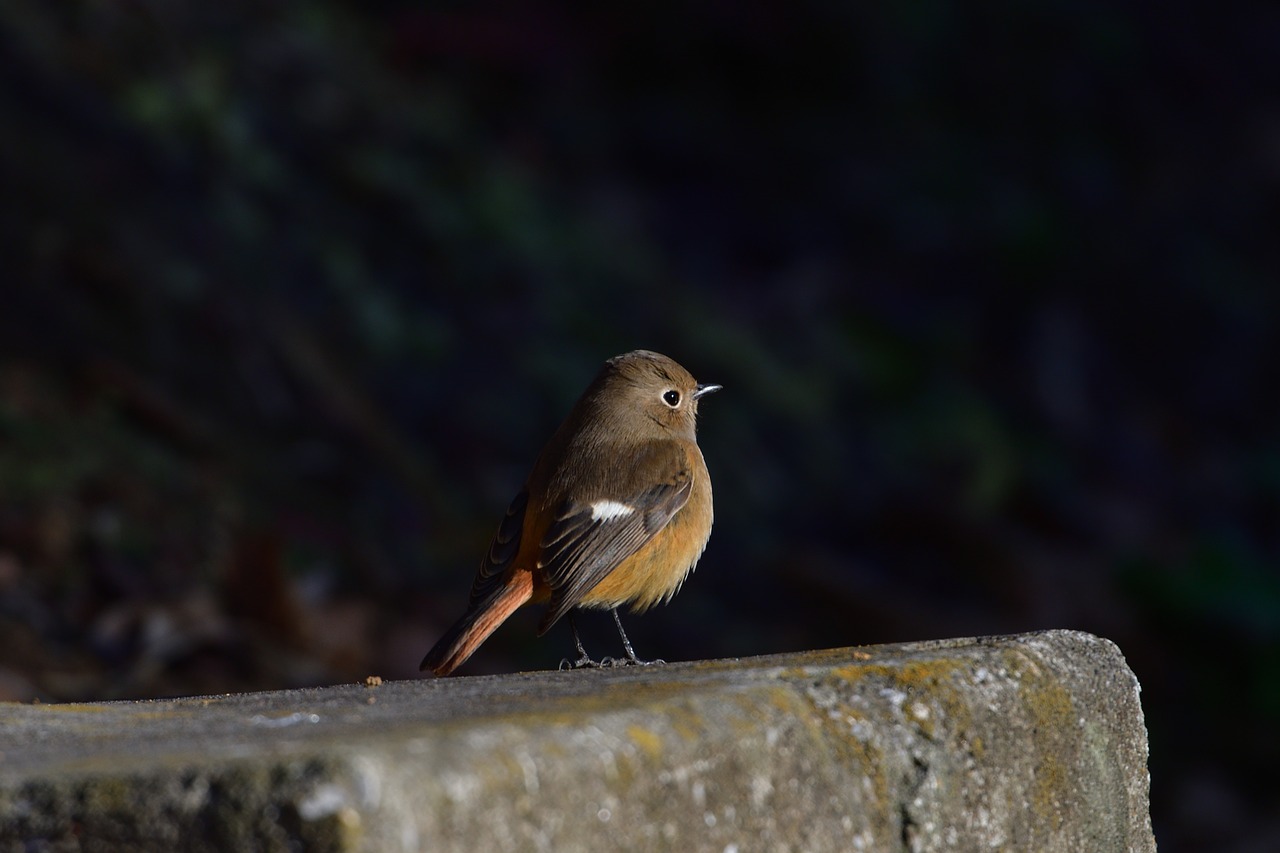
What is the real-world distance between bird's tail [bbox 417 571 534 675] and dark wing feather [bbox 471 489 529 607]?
0.05 metres

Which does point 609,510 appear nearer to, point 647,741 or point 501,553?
point 501,553

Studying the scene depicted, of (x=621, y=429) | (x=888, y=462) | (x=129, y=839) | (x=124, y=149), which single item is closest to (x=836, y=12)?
(x=888, y=462)

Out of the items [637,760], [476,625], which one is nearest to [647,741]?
[637,760]

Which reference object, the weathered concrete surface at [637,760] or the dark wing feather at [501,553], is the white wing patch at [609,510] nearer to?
the dark wing feather at [501,553]

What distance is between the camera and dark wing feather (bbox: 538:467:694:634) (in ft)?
13.4

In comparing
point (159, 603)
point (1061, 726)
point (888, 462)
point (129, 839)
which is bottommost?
point (888, 462)

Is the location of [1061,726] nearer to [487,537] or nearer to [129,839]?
[129,839]

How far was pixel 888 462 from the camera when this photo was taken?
27.4 feet

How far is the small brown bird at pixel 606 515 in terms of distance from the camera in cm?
407

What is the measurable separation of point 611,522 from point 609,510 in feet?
0.14

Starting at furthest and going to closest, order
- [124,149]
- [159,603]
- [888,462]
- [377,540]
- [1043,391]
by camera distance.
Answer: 1. [1043,391]
2. [888,462]
3. [124,149]
4. [377,540]
5. [159,603]

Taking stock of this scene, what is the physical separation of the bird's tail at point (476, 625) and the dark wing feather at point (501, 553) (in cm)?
5

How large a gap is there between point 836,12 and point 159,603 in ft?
23.1

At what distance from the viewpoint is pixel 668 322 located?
28.6 feet
